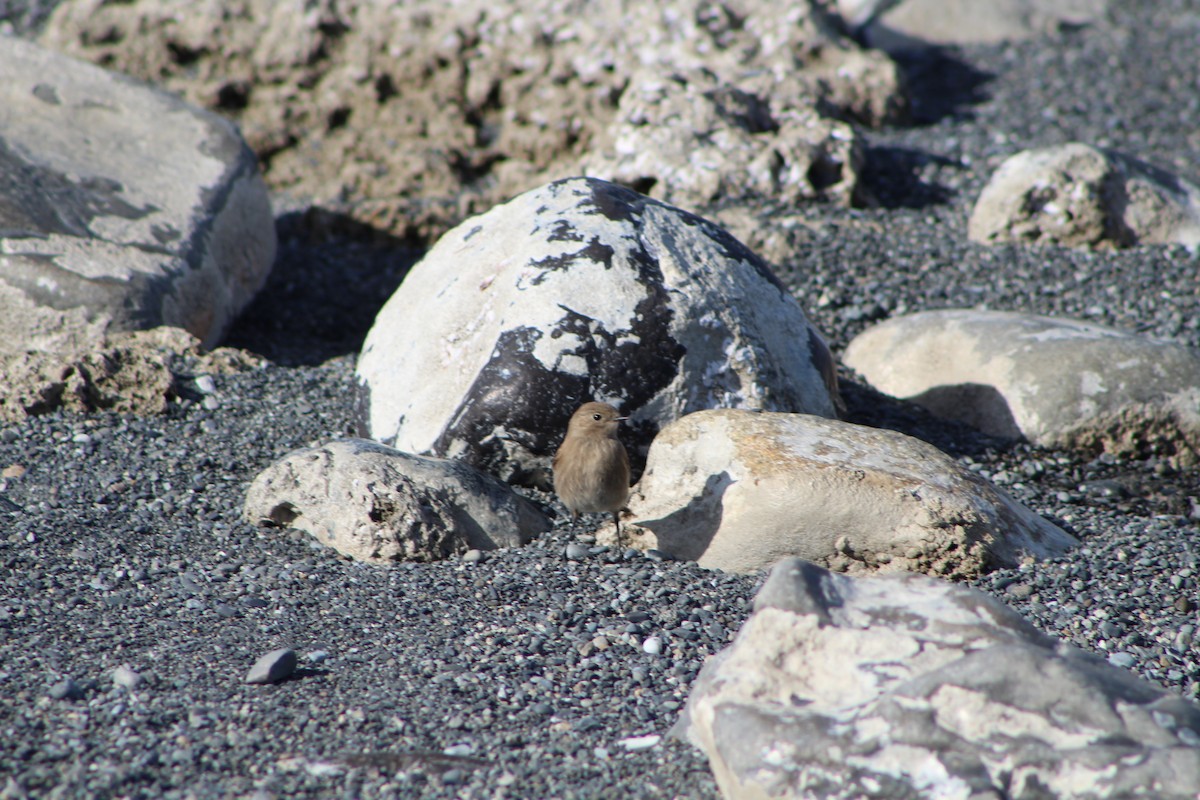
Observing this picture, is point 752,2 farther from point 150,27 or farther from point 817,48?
point 150,27

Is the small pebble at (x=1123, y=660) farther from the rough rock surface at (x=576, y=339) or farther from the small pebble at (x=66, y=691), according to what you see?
the small pebble at (x=66, y=691)

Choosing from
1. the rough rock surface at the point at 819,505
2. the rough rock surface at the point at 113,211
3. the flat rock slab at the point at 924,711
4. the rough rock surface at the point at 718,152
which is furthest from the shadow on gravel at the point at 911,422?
the rough rock surface at the point at 113,211

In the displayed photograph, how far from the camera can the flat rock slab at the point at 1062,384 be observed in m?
5.45

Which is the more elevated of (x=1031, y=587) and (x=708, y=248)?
(x=708, y=248)

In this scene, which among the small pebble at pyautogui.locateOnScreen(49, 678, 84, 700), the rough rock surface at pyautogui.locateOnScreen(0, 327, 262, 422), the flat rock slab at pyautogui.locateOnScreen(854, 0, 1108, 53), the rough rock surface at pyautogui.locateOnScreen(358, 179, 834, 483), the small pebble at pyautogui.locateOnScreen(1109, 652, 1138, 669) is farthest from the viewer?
the flat rock slab at pyautogui.locateOnScreen(854, 0, 1108, 53)

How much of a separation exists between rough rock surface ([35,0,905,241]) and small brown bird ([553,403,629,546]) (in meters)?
4.21

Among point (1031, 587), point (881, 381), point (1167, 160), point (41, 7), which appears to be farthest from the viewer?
point (41, 7)

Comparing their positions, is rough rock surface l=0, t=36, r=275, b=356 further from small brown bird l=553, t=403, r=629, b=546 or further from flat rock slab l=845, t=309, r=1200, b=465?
flat rock slab l=845, t=309, r=1200, b=465

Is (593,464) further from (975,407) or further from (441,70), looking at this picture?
(441,70)

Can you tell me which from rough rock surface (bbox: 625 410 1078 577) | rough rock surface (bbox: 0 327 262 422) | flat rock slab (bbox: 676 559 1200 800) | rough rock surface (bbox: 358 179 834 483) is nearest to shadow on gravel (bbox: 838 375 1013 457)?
rough rock surface (bbox: 358 179 834 483)

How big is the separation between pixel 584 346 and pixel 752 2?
538 cm

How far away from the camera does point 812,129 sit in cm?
769

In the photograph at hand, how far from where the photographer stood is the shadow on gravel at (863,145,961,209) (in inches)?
313

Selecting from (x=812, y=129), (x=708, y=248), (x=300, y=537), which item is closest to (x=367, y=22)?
(x=812, y=129)
